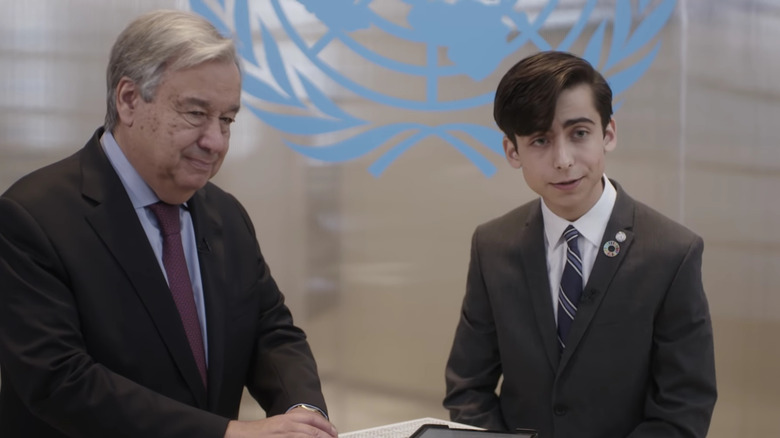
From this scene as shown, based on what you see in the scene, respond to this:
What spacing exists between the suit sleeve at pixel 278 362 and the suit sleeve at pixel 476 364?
348 mm

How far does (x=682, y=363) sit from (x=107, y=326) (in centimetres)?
109

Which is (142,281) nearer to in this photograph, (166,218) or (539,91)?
(166,218)

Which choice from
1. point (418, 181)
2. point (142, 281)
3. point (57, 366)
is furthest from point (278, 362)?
point (418, 181)

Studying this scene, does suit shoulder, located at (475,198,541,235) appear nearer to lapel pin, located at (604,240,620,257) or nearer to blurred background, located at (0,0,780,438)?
lapel pin, located at (604,240,620,257)

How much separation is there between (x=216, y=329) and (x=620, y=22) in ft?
7.89

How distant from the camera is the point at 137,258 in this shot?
5.45 ft

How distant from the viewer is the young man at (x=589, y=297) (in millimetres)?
1879

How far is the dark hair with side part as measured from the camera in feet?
6.18

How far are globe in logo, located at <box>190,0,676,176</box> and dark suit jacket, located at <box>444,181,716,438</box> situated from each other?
1.41m

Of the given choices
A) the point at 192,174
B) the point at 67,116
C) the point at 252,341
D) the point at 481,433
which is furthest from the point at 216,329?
the point at 67,116

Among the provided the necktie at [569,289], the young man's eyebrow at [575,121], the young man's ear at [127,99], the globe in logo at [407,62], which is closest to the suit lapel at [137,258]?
the young man's ear at [127,99]

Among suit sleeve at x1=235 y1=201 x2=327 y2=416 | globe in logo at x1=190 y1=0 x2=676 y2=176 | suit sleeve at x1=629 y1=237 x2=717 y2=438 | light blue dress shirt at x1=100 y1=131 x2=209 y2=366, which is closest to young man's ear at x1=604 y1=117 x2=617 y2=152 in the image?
suit sleeve at x1=629 y1=237 x2=717 y2=438

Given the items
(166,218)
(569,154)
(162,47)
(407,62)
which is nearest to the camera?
(162,47)

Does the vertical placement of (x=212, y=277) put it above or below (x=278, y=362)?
above
